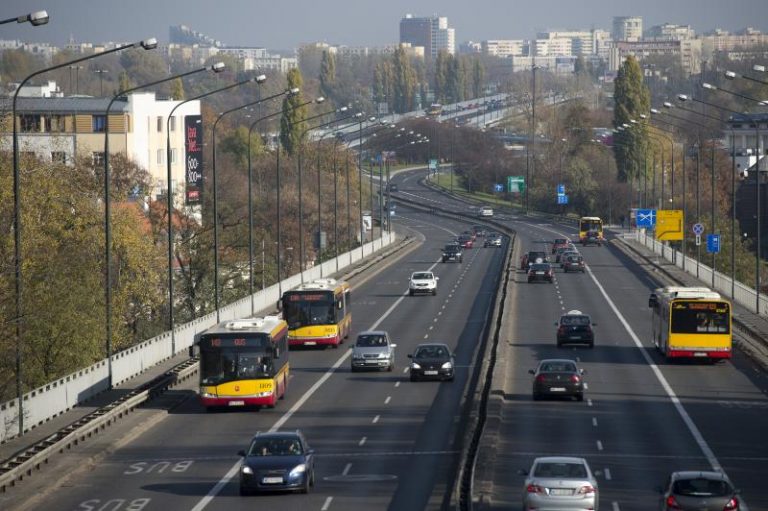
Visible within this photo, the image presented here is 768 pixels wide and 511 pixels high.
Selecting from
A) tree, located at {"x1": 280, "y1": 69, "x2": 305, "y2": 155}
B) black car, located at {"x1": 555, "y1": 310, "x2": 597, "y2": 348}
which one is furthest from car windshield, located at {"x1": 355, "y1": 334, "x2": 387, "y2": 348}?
tree, located at {"x1": 280, "y1": 69, "x2": 305, "y2": 155}

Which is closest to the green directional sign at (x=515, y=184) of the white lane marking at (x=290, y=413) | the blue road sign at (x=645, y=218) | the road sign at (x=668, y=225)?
the blue road sign at (x=645, y=218)

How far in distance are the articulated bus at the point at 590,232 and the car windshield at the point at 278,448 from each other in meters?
104

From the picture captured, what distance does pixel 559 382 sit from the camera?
42812mm

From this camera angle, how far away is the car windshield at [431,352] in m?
48.1

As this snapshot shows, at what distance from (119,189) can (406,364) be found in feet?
113

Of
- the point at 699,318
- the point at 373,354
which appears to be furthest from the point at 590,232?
the point at 373,354

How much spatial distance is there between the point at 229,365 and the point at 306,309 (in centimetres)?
1725

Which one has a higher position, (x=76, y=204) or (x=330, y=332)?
(x=76, y=204)

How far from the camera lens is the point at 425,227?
→ 163 meters

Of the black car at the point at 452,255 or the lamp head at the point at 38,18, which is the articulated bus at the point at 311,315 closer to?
the lamp head at the point at 38,18

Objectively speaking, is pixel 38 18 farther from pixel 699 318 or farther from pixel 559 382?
pixel 699 318

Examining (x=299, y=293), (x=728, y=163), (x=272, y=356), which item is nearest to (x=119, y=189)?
(x=299, y=293)

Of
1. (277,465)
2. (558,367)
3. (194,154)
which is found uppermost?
(194,154)

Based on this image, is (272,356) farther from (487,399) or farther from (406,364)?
(406,364)
